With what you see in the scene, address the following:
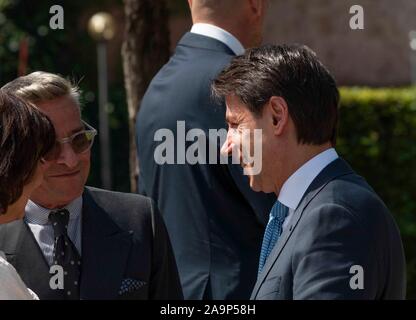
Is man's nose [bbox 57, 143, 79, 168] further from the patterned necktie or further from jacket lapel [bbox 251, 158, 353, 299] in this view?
jacket lapel [bbox 251, 158, 353, 299]

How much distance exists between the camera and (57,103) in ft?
10.5

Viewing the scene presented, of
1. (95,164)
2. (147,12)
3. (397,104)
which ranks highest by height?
(147,12)

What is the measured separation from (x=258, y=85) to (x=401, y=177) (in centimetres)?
576

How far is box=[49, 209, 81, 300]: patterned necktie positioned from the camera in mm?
3059

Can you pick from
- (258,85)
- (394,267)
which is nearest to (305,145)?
(258,85)

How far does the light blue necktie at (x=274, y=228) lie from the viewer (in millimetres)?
2729

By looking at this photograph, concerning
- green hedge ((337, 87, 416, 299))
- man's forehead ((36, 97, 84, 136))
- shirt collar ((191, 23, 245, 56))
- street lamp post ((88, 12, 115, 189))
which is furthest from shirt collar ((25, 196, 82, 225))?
street lamp post ((88, 12, 115, 189))

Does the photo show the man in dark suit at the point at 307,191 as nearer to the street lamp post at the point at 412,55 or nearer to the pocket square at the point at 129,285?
the pocket square at the point at 129,285

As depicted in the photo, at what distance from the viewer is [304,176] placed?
2609 millimetres

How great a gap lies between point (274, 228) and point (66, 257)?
0.70 metres

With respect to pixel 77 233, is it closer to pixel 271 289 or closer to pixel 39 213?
pixel 39 213

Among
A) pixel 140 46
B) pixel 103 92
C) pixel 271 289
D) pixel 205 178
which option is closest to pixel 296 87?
pixel 271 289

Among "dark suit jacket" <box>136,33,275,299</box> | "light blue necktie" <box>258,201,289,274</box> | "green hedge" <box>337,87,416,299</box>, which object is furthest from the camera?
"green hedge" <box>337,87,416,299</box>
